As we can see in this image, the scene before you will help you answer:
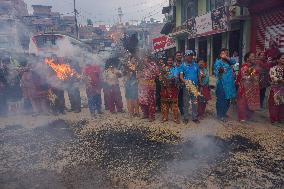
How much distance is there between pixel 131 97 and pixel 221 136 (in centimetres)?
325

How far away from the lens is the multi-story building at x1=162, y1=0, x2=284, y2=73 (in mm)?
11156

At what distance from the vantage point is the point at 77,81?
9.89 meters

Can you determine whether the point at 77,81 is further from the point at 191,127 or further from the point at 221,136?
the point at 221,136

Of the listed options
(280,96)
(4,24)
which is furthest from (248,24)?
(4,24)

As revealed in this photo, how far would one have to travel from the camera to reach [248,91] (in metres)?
7.41

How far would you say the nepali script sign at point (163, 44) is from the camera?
82.7 feet

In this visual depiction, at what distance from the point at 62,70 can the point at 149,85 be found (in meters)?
3.61

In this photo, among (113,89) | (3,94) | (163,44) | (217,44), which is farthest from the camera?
(163,44)

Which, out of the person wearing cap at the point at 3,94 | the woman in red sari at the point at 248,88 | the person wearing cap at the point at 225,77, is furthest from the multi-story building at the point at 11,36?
the woman in red sari at the point at 248,88

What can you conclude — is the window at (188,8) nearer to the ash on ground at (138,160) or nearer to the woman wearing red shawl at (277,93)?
the woman wearing red shawl at (277,93)

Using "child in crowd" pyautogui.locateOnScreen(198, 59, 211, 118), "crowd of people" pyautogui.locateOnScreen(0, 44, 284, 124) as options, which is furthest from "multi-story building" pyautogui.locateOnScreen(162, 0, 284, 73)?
"child in crowd" pyautogui.locateOnScreen(198, 59, 211, 118)

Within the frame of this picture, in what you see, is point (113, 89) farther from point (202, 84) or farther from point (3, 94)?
point (3, 94)

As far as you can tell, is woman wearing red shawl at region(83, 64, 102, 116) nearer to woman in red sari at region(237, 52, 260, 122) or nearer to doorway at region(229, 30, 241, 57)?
woman in red sari at region(237, 52, 260, 122)

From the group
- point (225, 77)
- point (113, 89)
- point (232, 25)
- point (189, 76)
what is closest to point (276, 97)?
point (225, 77)
